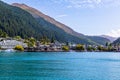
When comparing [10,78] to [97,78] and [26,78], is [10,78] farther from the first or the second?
[97,78]

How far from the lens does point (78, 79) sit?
2375 inches

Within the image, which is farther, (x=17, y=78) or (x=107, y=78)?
(x=107, y=78)

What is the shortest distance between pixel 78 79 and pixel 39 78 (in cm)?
660

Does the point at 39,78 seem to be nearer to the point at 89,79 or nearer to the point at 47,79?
the point at 47,79

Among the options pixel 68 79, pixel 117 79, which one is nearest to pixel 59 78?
pixel 68 79

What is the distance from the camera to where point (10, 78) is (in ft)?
190

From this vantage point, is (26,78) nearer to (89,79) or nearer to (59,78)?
(59,78)

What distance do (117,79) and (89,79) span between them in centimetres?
488

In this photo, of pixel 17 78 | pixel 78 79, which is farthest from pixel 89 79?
pixel 17 78

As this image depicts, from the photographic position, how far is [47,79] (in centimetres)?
5894

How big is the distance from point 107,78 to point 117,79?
1.96m

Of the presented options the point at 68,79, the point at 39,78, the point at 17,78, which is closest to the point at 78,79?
the point at 68,79

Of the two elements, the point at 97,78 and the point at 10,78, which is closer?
the point at 10,78

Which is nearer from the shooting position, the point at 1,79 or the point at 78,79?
the point at 1,79
